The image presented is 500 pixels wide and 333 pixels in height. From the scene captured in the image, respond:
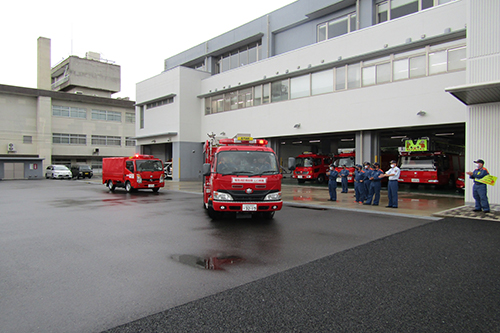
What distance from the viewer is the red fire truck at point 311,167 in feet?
84.7

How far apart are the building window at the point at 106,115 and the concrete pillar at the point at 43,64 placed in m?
12.7

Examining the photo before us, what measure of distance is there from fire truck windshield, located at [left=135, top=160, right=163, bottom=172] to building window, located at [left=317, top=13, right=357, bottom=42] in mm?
15479

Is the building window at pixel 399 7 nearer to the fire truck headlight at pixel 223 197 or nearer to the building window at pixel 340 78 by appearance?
the building window at pixel 340 78

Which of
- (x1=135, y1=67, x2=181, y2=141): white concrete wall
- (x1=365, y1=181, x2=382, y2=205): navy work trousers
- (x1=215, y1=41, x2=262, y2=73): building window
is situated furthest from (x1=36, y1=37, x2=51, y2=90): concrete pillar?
(x1=365, y1=181, x2=382, y2=205): navy work trousers

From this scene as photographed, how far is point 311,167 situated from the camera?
2591cm

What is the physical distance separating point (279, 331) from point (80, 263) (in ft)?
12.6

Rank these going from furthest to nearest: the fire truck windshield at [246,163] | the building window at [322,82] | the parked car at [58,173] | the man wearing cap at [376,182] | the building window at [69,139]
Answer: the building window at [69,139], the parked car at [58,173], the building window at [322,82], the man wearing cap at [376,182], the fire truck windshield at [246,163]

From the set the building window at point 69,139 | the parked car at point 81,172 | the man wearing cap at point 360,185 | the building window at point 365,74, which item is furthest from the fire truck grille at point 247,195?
the building window at point 69,139

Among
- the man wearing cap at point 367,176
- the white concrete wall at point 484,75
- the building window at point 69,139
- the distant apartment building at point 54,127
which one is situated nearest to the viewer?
the white concrete wall at point 484,75

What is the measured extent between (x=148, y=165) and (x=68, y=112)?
34.3 m

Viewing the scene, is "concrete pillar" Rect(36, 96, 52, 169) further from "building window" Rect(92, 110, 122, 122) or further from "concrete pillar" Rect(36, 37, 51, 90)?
"concrete pillar" Rect(36, 37, 51, 90)

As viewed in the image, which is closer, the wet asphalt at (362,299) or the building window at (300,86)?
the wet asphalt at (362,299)

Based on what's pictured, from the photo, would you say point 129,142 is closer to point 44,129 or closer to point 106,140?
point 106,140

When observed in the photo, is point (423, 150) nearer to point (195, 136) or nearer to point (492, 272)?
point (492, 272)
